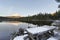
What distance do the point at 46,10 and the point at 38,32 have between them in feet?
16.9

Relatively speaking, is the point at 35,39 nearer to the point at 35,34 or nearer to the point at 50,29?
the point at 35,34

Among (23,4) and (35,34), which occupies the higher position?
(23,4)

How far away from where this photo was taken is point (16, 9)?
7.99 meters

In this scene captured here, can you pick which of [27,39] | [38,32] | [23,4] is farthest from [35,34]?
[23,4]

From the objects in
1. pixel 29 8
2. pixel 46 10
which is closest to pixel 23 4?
pixel 29 8

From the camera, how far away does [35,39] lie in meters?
2.94

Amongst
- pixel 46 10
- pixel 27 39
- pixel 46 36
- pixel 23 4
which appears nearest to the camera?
pixel 46 36

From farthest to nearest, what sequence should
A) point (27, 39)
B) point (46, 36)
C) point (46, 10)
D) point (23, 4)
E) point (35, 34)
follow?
point (46, 10), point (23, 4), point (27, 39), point (46, 36), point (35, 34)

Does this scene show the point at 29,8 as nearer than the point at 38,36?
No

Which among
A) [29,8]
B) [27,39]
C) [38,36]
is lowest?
[27,39]

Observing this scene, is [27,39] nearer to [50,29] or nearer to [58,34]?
[50,29]

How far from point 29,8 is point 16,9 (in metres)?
0.79

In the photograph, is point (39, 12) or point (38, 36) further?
point (39, 12)

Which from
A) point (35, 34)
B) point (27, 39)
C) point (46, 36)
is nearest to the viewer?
point (35, 34)
